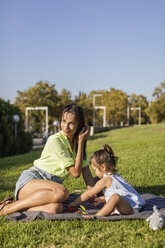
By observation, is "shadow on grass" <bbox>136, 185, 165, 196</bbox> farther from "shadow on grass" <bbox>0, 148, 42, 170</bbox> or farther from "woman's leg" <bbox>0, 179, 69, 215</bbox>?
"shadow on grass" <bbox>0, 148, 42, 170</bbox>

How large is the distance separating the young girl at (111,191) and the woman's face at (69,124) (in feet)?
1.51

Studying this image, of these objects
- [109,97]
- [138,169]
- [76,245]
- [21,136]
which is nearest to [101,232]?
[76,245]

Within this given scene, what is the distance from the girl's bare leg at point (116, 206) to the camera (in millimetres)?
3414

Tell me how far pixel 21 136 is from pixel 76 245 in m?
13.5

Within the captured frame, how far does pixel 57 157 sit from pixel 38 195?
0.53 metres

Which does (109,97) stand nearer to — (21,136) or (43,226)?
(21,136)

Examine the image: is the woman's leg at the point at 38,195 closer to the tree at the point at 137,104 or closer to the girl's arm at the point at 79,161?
the girl's arm at the point at 79,161

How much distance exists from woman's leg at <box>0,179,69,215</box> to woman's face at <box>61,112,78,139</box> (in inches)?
27.4

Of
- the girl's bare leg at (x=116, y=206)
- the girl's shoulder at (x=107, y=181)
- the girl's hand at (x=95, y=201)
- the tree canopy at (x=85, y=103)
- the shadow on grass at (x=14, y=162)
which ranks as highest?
the tree canopy at (x=85, y=103)

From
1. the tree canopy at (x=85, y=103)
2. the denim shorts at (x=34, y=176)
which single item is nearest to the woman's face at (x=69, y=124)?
the denim shorts at (x=34, y=176)

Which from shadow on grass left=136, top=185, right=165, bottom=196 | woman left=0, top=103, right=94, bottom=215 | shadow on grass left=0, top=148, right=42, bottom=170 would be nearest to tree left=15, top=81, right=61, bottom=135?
shadow on grass left=0, top=148, right=42, bottom=170

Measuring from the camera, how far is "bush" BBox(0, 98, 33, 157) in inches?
556

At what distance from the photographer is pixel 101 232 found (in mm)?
3105

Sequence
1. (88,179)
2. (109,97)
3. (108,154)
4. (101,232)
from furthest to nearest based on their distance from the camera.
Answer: (109,97) < (88,179) < (108,154) < (101,232)
